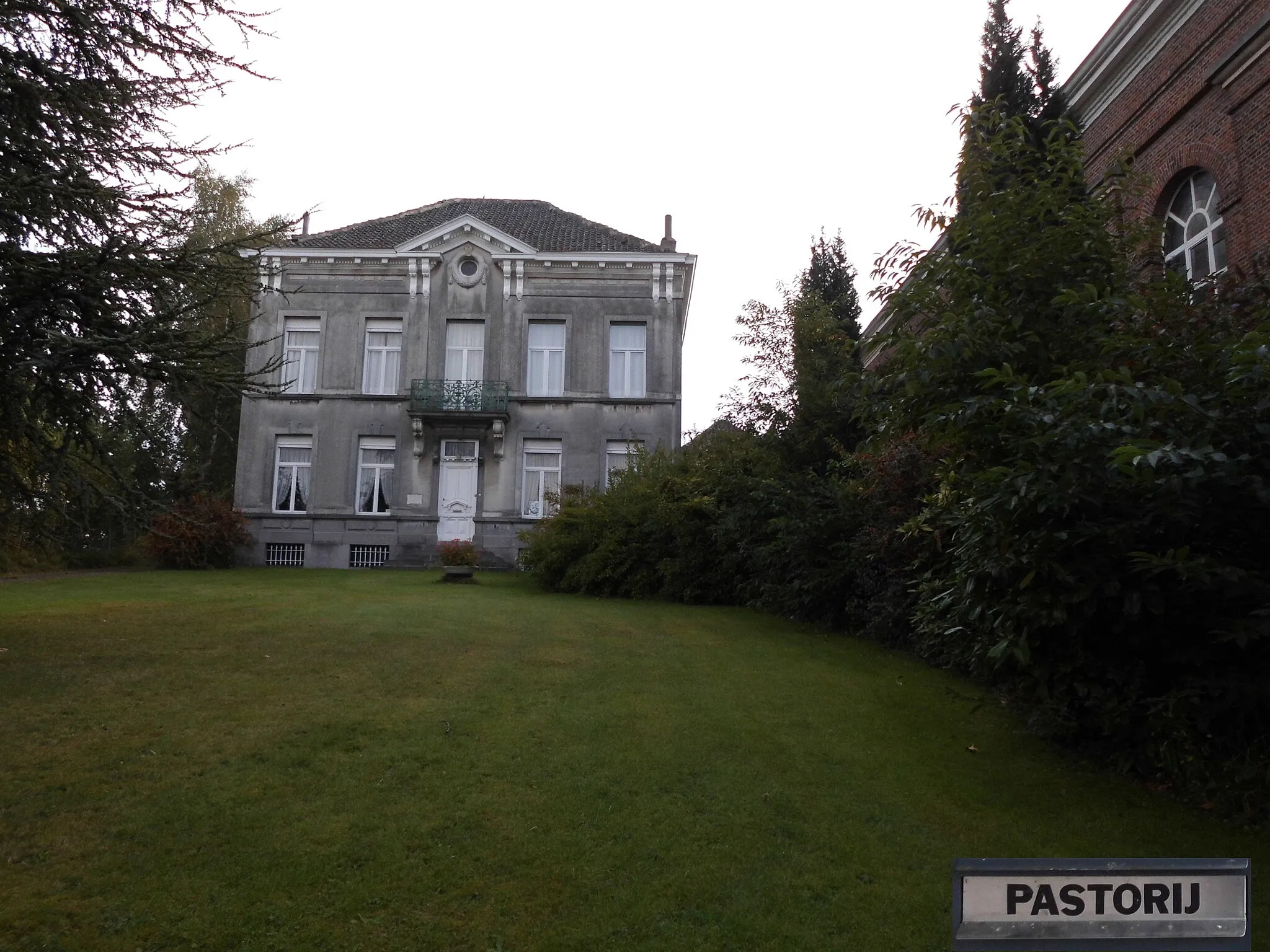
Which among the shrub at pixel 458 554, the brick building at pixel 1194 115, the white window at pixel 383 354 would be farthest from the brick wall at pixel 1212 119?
the white window at pixel 383 354

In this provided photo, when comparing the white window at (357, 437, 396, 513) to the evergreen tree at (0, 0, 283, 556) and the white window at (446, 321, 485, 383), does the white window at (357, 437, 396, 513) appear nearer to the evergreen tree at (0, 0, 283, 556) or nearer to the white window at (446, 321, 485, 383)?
the white window at (446, 321, 485, 383)

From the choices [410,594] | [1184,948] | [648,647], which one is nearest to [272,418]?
[410,594]

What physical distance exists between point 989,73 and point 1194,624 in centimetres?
1323

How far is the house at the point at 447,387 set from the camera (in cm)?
2675

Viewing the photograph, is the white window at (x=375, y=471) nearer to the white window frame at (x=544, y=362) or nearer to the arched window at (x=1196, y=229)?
the white window frame at (x=544, y=362)

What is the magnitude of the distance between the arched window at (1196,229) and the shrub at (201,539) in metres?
21.3

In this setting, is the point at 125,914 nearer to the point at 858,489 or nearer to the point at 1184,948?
the point at 1184,948

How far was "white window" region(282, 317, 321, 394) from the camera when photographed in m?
27.6

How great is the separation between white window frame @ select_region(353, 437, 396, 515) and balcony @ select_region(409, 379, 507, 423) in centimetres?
146

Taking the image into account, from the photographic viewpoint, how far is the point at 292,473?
27250 millimetres

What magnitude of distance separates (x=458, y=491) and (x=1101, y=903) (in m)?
25.7

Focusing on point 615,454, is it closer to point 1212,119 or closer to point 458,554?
point 458,554

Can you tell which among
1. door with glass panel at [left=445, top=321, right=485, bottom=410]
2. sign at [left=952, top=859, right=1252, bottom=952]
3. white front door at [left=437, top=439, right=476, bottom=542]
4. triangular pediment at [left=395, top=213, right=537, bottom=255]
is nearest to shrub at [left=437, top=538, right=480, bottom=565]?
white front door at [left=437, top=439, right=476, bottom=542]

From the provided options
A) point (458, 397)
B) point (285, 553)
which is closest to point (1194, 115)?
point (458, 397)
